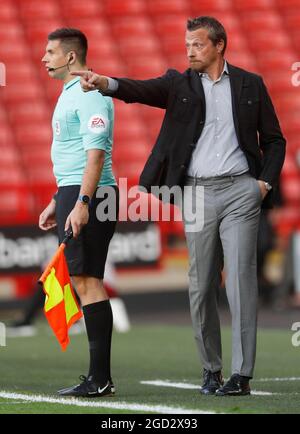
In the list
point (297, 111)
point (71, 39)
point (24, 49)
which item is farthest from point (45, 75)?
A: point (71, 39)

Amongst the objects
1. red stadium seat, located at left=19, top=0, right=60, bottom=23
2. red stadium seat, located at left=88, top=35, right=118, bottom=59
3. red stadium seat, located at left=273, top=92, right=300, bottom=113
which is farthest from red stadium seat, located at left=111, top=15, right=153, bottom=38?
red stadium seat, located at left=273, top=92, right=300, bottom=113

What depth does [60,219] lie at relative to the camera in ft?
22.3

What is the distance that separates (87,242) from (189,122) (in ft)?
2.78

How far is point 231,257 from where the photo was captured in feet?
22.2

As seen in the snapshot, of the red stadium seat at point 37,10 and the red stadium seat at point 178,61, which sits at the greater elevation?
the red stadium seat at point 37,10

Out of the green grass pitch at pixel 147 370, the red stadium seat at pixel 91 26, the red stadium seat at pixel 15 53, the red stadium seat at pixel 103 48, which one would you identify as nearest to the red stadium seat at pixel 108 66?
the red stadium seat at pixel 103 48

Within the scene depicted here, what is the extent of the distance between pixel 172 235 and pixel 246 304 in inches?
340

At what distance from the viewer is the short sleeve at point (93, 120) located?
6559 millimetres

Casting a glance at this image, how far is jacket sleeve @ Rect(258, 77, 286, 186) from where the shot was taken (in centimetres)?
681

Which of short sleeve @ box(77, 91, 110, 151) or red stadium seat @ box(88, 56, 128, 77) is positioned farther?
red stadium seat @ box(88, 56, 128, 77)

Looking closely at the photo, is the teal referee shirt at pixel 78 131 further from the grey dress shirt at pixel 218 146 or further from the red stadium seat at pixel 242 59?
the red stadium seat at pixel 242 59

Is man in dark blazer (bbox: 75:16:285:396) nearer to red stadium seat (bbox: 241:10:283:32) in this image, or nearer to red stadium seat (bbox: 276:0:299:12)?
red stadium seat (bbox: 241:10:283:32)

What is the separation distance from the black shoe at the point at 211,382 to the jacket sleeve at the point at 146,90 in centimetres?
149

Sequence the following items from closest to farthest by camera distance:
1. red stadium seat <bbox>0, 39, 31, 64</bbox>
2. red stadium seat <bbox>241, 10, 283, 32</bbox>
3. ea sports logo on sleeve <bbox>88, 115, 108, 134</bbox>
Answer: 1. ea sports logo on sleeve <bbox>88, 115, 108, 134</bbox>
2. red stadium seat <bbox>0, 39, 31, 64</bbox>
3. red stadium seat <bbox>241, 10, 283, 32</bbox>
